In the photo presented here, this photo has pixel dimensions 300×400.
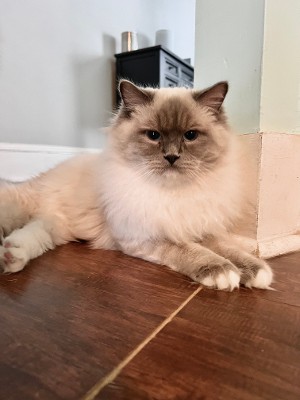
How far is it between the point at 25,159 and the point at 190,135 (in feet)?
6.05

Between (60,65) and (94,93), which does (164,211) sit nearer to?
(60,65)

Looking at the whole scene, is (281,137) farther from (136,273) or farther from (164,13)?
(164,13)

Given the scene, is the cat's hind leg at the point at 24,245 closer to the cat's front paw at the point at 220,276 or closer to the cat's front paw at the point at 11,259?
the cat's front paw at the point at 11,259

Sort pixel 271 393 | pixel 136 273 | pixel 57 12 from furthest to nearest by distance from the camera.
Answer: pixel 57 12, pixel 136 273, pixel 271 393

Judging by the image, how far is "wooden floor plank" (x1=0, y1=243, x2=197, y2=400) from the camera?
1.97ft

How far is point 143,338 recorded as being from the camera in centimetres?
72

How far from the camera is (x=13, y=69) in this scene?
2.54 m

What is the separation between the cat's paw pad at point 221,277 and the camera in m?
0.97

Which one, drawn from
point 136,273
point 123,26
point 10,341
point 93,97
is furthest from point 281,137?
point 123,26

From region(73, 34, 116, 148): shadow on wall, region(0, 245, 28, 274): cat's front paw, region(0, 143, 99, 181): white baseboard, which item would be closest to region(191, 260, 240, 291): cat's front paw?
region(0, 245, 28, 274): cat's front paw

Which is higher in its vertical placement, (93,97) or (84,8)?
(84,8)

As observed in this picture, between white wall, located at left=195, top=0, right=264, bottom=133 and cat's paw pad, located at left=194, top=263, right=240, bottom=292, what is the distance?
62 cm

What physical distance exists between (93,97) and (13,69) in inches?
35.0

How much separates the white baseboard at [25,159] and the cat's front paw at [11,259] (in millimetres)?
1469
